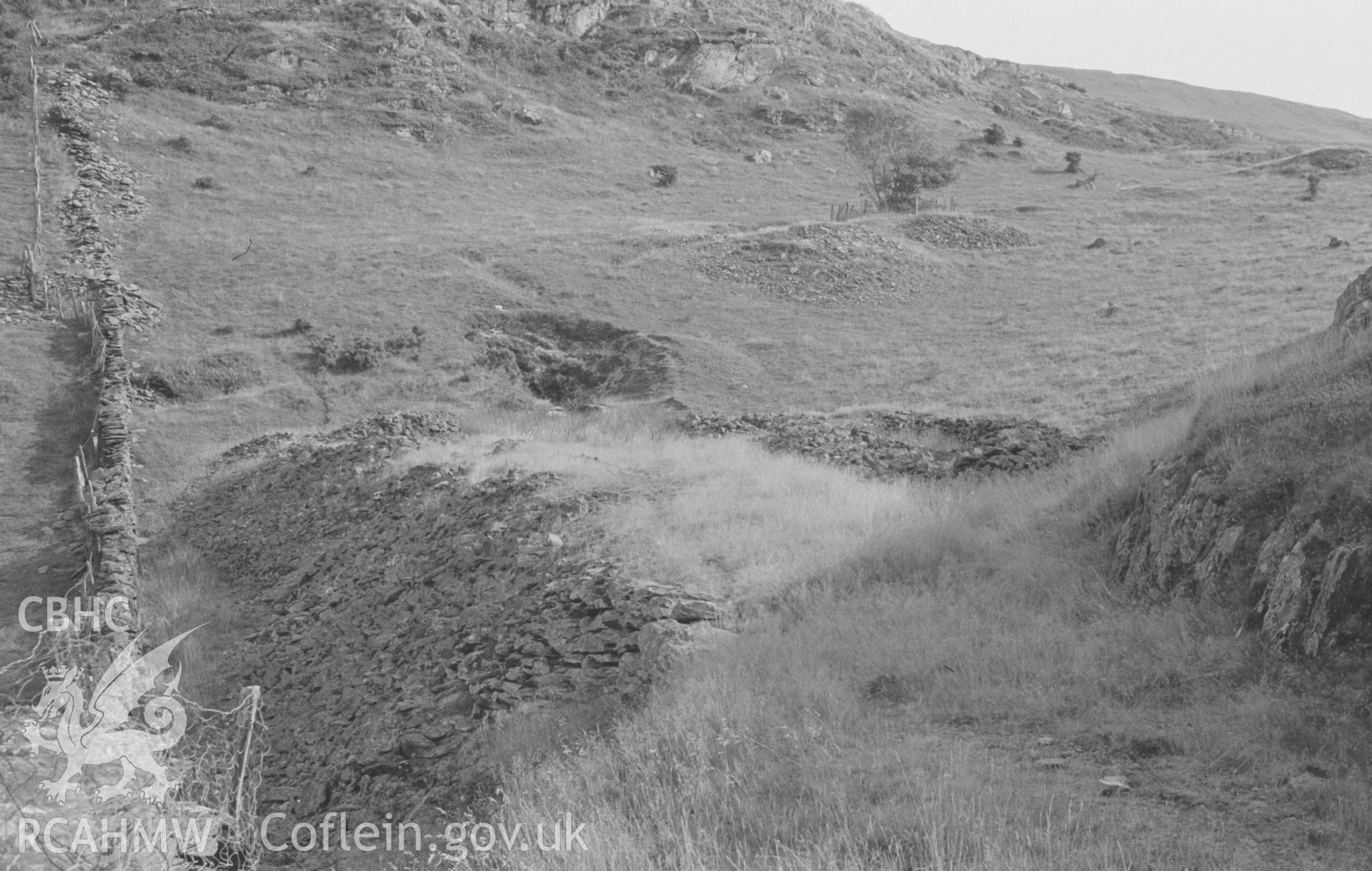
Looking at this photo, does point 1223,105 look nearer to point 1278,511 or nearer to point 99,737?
point 1278,511

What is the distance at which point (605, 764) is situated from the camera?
6.23 meters

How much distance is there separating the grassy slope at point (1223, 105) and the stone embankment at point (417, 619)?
469ft

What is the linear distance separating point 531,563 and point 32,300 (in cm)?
2320

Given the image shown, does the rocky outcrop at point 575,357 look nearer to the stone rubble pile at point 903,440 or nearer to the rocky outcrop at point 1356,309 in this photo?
the stone rubble pile at point 903,440

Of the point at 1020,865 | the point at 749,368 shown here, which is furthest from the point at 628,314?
the point at 1020,865

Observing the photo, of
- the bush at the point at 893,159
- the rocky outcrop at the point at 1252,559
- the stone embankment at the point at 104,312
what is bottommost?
the stone embankment at the point at 104,312

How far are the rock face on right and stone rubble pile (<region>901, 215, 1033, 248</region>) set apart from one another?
99.5ft

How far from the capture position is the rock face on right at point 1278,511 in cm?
627

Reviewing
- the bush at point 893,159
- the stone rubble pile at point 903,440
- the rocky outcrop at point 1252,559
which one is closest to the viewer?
the rocky outcrop at point 1252,559

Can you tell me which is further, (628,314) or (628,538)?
(628,314)

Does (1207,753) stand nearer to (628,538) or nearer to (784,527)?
(784,527)

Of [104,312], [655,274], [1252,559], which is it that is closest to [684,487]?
[1252,559]

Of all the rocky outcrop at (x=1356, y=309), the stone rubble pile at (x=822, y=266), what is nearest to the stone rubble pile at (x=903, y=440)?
the rocky outcrop at (x=1356, y=309)

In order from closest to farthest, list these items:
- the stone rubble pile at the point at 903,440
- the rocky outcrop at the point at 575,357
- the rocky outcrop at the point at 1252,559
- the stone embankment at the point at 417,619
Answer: the rocky outcrop at the point at 1252,559 → the stone embankment at the point at 417,619 → the stone rubble pile at the point at 903,440 → the rocky outcrop at the point at 575,357
